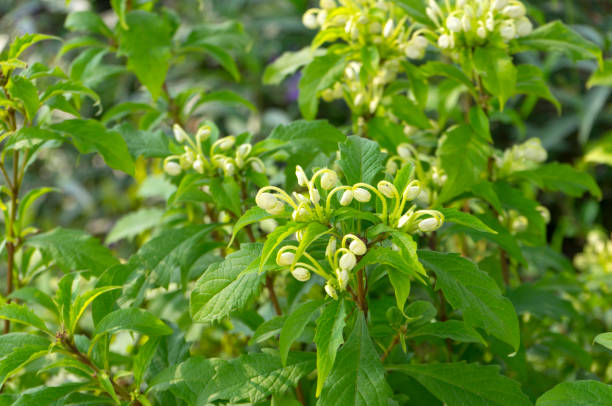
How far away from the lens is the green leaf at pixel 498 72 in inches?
36.0

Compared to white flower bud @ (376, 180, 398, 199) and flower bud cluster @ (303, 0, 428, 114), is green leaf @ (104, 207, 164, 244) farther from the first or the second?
white flower bud @ (376, 180, 398, 199)

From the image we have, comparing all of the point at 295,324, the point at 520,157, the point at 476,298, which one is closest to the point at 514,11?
the point at 520,157

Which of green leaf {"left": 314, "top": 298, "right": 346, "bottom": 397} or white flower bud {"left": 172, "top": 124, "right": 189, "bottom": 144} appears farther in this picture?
white flower bud {"left": 172, "top": 124, "right": 189, "bottom": 144}

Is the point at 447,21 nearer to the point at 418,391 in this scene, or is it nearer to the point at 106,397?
the point at 418,391

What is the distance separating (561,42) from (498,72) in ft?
0.51

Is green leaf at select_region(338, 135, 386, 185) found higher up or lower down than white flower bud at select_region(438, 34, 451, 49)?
lower down

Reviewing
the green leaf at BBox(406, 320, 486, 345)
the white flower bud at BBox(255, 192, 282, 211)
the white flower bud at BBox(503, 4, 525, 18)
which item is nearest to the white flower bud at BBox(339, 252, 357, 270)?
the white flower bud at BBox(255, 192, 282, 211)

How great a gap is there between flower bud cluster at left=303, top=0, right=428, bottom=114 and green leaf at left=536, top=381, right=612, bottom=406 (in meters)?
0.56

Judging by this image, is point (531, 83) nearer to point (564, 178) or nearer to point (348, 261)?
point (564, 178)

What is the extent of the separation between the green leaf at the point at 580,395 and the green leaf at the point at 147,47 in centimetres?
78

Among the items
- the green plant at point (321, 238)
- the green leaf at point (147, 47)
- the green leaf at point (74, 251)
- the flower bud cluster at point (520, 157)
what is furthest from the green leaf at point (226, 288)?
the flower bud cluster at point (520, 157)

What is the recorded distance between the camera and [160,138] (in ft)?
3.29

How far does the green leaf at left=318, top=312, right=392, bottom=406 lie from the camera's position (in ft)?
2.29

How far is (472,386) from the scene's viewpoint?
2.64 ft
